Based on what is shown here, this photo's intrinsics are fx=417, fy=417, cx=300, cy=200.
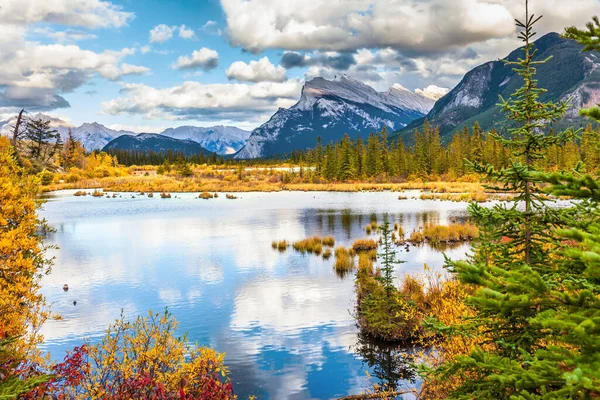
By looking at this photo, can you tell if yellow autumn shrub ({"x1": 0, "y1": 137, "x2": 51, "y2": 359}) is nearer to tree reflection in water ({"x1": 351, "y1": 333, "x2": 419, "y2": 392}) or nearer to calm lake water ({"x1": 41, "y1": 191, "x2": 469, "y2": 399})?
calm lake water ({"x1": 41, "y1": 191, "x2": 469, "y2": 399})

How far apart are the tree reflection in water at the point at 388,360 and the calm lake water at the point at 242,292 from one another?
3.1 inches

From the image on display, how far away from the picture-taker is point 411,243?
38.2 m

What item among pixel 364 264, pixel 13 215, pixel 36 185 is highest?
pixel 36 185

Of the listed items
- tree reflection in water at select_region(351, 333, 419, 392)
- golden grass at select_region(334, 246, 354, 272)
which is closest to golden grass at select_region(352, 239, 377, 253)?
golden grass at select_region(334, 246, 354, 272)

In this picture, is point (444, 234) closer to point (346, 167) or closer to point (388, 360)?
point (388, 360)

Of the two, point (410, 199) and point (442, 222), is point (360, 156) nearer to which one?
point (410, 199)

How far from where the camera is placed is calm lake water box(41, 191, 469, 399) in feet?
56.7

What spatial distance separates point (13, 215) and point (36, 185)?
2171mm

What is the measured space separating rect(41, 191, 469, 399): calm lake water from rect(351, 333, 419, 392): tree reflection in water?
0.08 m

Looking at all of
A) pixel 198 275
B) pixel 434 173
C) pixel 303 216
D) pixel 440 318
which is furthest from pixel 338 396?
pixel 434 173

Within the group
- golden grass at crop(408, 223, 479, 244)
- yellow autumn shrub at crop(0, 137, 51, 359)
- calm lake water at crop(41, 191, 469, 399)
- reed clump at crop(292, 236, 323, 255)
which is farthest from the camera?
golden grass at crop(408, 223, 479, 244)

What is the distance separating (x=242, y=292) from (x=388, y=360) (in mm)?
11887

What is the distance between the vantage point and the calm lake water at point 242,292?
56.7 feet

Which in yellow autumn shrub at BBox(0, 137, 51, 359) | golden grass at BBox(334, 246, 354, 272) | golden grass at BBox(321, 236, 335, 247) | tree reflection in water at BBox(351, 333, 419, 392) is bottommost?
tree reflection in water at BBox(351, 333, 419, 392)
